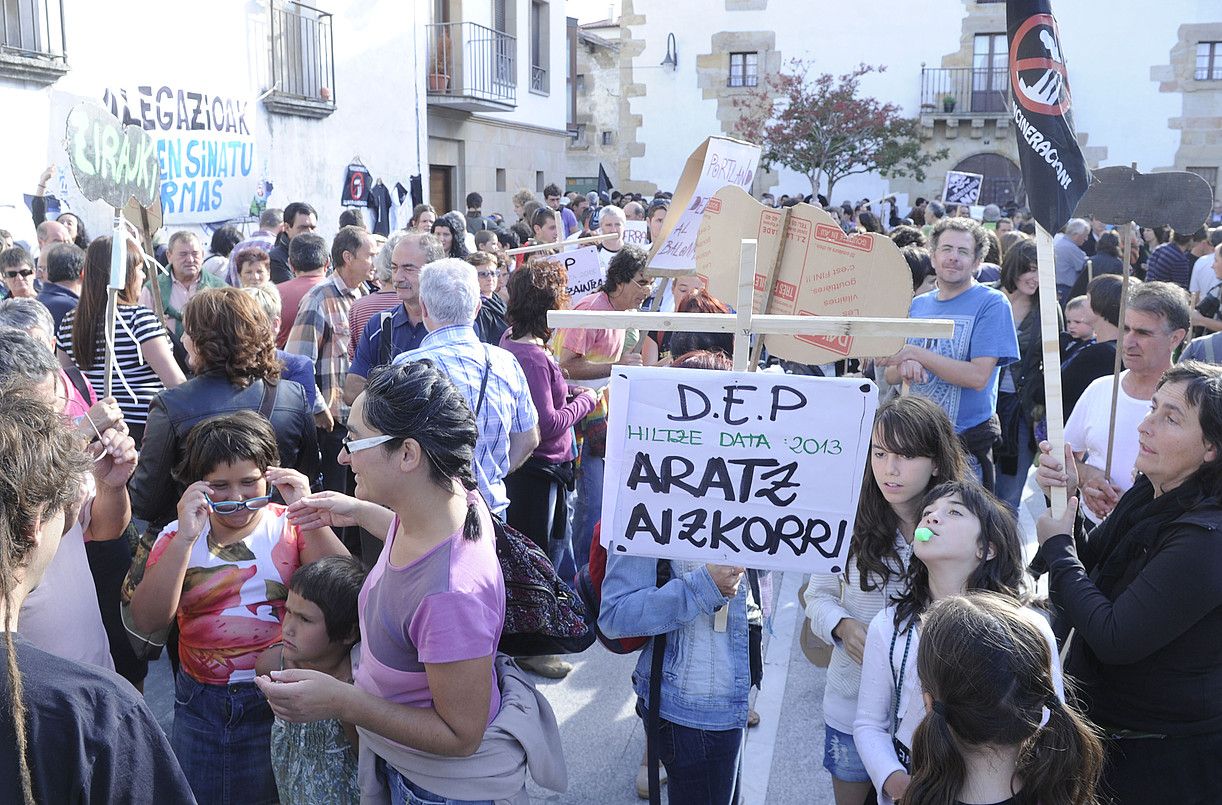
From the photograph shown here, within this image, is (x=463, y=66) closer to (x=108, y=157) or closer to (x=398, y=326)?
(x=398, y=326)

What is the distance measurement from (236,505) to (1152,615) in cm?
220

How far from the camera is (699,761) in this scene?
8.41 feet

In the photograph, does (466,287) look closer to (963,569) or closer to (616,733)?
(616,733)

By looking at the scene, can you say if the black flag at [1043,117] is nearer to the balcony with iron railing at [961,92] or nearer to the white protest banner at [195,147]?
the white protest banner at [195,147]

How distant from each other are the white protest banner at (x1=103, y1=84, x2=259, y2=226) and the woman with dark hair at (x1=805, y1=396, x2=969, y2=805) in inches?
343

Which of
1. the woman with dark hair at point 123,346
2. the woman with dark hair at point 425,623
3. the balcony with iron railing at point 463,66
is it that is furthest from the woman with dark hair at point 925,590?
the balcony with iron railing at point 463,66

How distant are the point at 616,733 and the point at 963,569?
6.72 ft

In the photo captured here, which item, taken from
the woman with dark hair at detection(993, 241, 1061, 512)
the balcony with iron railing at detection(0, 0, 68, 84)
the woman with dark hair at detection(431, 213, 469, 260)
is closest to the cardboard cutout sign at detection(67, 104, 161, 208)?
the woman with dark hair at detection(431, 213, 469, 260)

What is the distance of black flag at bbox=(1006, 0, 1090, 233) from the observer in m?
2.59

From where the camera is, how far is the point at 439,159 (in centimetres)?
1955

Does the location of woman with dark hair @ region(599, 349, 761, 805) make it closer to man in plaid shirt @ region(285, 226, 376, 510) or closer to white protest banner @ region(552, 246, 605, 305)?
man in plaid shirt @ region(285, 226, 376, 510)

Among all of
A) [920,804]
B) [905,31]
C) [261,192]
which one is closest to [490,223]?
[261,192]

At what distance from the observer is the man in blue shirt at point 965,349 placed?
4.51 metres

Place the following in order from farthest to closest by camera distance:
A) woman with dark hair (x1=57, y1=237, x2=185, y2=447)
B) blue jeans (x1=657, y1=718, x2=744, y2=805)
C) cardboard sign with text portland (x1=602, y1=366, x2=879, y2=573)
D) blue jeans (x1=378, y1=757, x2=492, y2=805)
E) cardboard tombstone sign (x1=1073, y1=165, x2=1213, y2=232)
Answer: woman with dark hair (x1=57, y1=237, x2=185, y2=447) → cardboard tombstone sign (x1=1073, y1=165, x2=1213, y2=232) → blue jeans (x1=657, y1=718, x2=744, y2=805) → cardboard sign with text portland (x1=602, y1=366, x2=879, y2=573) → blue jeans (x1=378, y1=757, x2=492, y2=805)
